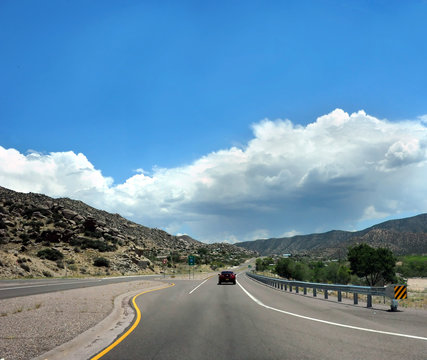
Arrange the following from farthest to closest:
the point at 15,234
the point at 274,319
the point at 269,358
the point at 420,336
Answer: the point at 15,234 → the point at 274,319 → the point at 420,336 → the point at 269,358

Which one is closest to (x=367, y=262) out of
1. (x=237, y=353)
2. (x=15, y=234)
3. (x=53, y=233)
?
(x=53, y=233)

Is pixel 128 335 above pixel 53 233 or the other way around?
the other way around

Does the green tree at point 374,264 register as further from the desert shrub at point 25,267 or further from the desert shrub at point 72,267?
the desert shrub at point 25,267

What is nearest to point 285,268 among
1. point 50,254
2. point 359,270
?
point 359,270

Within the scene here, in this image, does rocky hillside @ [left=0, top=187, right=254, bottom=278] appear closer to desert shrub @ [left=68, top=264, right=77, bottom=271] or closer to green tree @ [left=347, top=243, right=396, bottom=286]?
desert shrub @ [left=68, top=264, right=77, bottom=271]

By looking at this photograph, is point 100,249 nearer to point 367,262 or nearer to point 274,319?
point 367,262

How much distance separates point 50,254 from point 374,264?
198 ft

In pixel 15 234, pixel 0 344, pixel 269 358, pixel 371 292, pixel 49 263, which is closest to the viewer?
pixel 269 358

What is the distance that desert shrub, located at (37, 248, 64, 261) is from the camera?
69.3 m

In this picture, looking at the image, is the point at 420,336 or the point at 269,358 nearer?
the point at 269,358

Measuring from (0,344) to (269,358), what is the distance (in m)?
5.51

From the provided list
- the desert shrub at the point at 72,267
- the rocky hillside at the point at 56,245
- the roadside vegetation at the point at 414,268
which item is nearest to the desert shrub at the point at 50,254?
the rocky hillside at the point at 56,245

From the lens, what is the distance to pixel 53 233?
81.5m

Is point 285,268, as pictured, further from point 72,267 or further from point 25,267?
point 25,267
